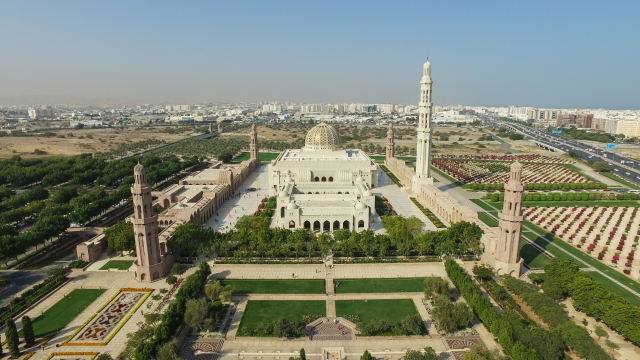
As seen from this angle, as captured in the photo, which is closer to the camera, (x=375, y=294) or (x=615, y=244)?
(x=375, y=294)

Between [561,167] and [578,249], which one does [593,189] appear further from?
[578,249]

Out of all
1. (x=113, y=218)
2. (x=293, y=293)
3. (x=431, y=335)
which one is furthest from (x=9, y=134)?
(x=431, y=335)

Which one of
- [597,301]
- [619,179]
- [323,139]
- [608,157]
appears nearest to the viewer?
[597,301]

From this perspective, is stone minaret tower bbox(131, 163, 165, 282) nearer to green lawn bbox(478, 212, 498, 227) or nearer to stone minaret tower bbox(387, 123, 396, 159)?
green lawn bbox(478, 212, 498, 227)

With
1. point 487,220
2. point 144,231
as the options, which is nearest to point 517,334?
point 487,220

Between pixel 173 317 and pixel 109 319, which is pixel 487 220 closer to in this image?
pixel 173 317

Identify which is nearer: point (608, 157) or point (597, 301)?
point (597, 301)

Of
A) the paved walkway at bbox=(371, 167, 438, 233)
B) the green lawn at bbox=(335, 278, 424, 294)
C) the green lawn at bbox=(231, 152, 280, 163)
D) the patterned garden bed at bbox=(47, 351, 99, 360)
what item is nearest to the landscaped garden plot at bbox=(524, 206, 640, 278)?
the paved walkway at bbox=(371, 167, 438, 233)
